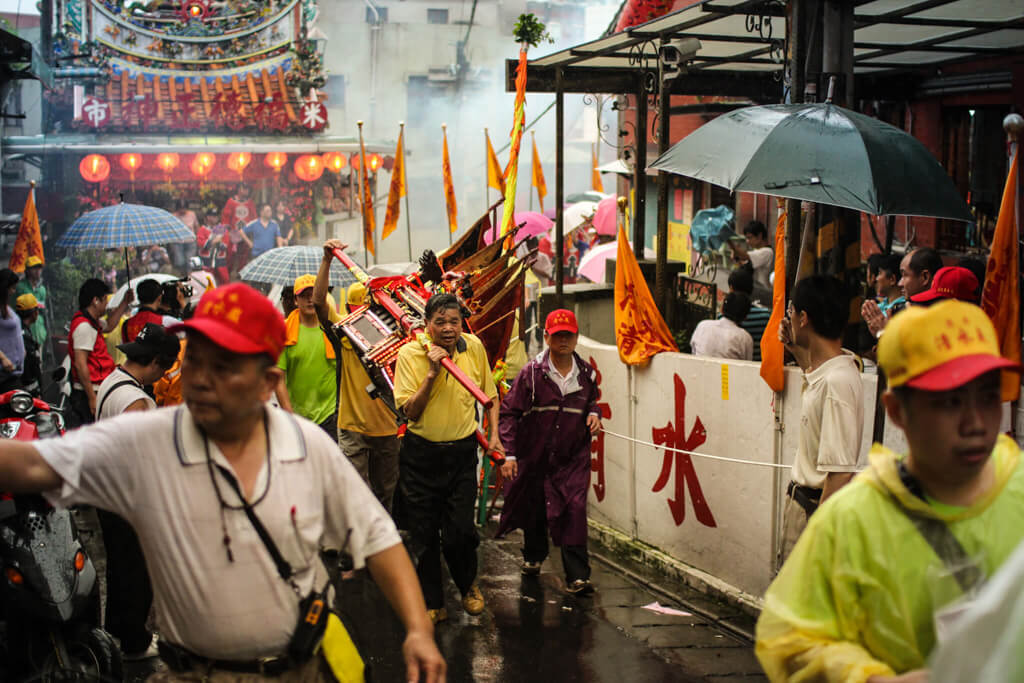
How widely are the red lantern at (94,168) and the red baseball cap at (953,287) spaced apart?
2216 cm

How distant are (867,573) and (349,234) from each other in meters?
26.7

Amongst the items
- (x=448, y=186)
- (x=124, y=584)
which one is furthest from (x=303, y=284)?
(x=448, y=186)

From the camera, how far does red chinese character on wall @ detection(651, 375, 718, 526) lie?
7145 mm

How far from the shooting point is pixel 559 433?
715 cm

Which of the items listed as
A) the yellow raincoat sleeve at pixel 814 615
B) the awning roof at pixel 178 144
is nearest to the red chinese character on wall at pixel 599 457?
the yellow raincoat sleeve at pixel 814 615

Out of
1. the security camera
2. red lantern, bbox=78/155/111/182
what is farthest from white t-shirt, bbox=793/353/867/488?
red lantern, bbox=78/155/111/182

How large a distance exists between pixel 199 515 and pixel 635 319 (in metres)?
5.44

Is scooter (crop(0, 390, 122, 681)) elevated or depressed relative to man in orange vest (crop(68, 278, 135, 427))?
depressed

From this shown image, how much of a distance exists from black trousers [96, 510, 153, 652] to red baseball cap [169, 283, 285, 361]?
3451 mm

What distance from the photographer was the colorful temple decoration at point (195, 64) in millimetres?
25484

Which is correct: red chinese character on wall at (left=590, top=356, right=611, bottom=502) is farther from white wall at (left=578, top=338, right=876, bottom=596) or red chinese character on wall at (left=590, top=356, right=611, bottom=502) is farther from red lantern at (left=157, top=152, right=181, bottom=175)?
red lantern at (left=157, top=152, right=181, bottom=175)

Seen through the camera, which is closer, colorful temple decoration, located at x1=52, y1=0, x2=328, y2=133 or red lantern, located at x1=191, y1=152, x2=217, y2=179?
red lantern, located at x1=191, y1=152, x2=217, y2=179

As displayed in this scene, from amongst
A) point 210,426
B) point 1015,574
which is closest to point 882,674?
point 1015,574

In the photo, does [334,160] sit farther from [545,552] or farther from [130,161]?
[545,552]
